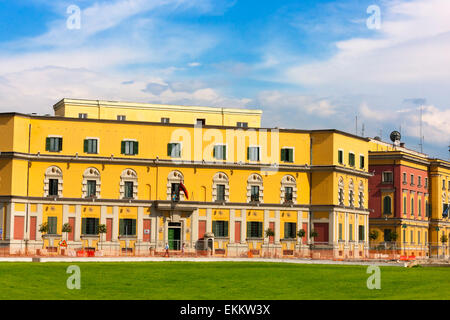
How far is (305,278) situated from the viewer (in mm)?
52469

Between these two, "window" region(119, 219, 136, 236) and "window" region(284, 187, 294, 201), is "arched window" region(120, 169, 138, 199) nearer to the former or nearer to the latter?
"window" region(119, 219, 136, 236)

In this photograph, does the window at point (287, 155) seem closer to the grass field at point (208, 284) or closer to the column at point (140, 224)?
the column at point (140, 224)

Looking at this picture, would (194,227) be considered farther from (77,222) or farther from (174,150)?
(77,222)

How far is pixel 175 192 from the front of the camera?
8775 cm

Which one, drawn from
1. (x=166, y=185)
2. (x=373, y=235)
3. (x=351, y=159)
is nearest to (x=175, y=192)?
(x=166, y=185)

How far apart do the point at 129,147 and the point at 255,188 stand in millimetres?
13702

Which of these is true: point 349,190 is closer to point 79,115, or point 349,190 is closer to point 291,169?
point 291,169

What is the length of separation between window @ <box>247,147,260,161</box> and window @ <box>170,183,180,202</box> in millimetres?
8093

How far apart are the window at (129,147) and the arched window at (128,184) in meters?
1.79

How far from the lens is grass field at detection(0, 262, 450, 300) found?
134 feet

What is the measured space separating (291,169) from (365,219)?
13099 mm

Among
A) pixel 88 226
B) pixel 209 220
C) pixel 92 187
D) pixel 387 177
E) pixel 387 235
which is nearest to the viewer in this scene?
pixel 88 226

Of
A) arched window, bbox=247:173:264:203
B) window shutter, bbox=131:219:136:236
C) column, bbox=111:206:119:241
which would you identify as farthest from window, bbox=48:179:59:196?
arched window, bbox=247:173:264:203
